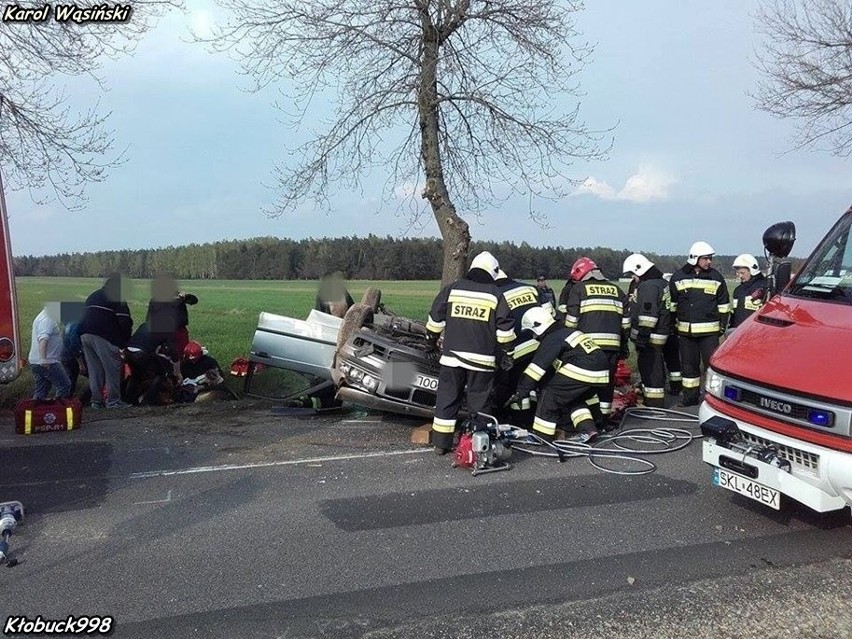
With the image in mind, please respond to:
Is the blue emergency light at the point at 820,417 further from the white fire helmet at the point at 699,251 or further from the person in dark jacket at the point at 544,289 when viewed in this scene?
the person in dark jacket at the point at 544,289

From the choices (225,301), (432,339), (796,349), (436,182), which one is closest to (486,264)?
(432,339)

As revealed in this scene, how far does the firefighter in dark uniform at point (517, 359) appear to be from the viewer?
729cm

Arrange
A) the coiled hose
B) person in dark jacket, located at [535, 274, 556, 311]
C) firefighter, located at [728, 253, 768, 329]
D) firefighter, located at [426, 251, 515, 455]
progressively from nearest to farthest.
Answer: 1. the coiled hose
2. firefighter, located at [426, 251, 515, 455]
3. firefighter, located at [728, 253, 768, 329]
4. person in dark jacket, located at [535, 274, 556, 311]

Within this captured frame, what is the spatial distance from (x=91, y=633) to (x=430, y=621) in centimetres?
160

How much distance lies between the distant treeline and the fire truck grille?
16.2 feet

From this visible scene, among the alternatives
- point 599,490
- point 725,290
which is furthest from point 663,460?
point 725,290

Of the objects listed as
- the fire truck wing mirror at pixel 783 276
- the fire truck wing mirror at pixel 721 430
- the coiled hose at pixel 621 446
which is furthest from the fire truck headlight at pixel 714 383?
the coiled hose at pixel 621 446

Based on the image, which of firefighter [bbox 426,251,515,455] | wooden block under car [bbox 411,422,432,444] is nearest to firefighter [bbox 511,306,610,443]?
firefighter [bbox 426,251,515,455]

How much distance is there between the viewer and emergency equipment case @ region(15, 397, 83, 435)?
737 centimetres

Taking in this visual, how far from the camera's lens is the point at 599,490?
222 inches

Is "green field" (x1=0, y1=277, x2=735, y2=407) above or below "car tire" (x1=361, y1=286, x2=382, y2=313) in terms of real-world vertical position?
below

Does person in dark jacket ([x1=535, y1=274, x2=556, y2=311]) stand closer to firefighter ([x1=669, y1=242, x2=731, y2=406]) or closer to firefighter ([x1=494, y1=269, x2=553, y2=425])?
firefighter ([x1=669, y1=242, x2=731, y2=406])

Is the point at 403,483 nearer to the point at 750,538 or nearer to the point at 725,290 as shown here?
the point at 750,538

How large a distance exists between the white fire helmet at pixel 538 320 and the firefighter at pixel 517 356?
0.25 meters
